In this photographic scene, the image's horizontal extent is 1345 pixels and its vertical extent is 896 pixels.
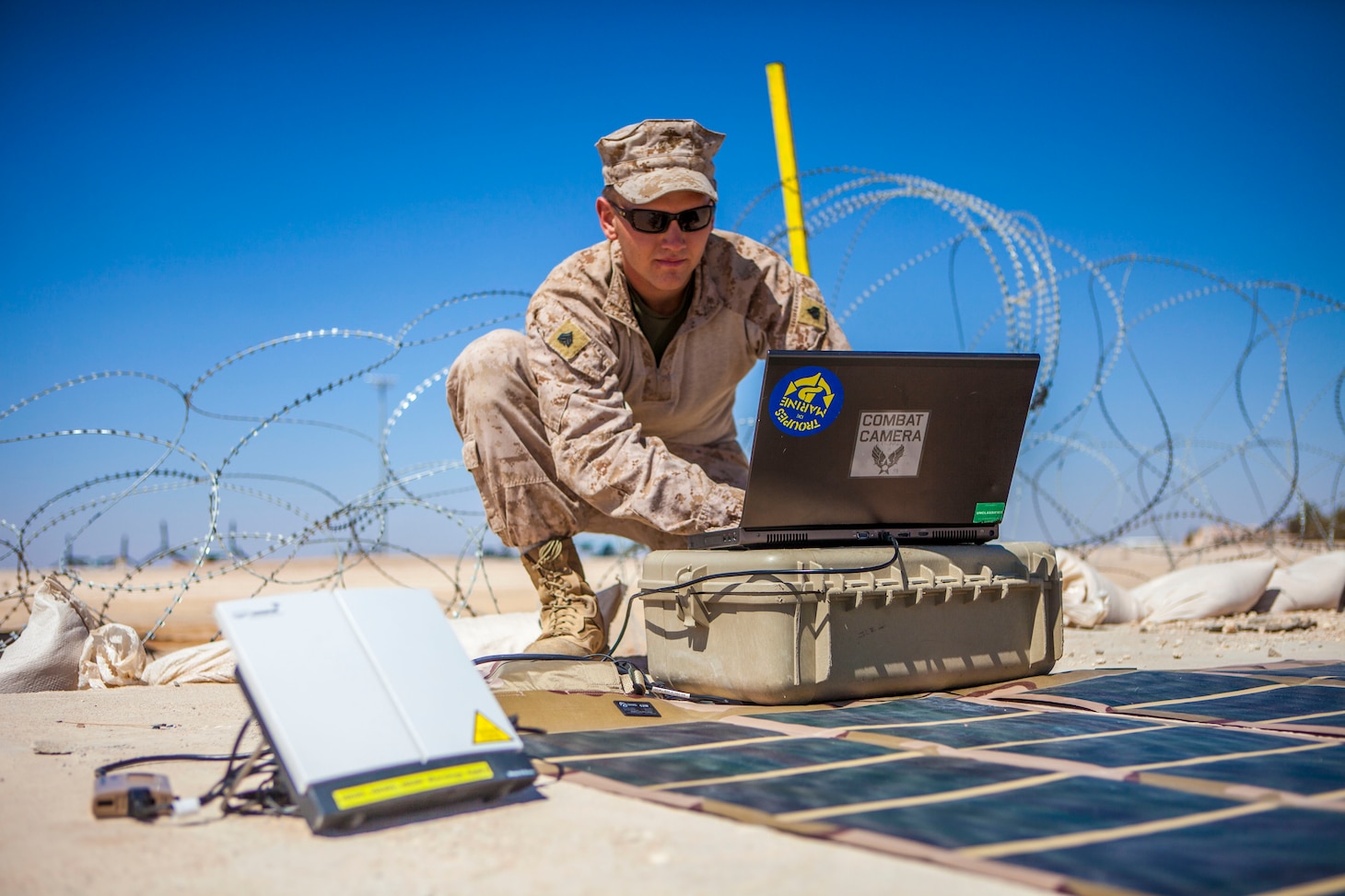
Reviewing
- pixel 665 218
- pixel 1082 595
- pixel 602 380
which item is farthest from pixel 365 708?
pixel 1082 595

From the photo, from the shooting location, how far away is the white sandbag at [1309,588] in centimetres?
599

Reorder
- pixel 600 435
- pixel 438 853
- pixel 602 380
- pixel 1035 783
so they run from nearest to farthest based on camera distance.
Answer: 1. pixel 438 853
2. pixel 1035 783
3. pixel 600 435
4. pixel 602 380

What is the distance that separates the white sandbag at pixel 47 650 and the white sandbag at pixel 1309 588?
5893 millimetres

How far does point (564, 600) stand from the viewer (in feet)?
11.9

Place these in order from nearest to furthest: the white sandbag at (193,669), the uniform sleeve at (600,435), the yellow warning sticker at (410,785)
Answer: the yellow warning sticker at (410,785)
the uniform sleeve at (600,435)
the white sandbag at (193,669)

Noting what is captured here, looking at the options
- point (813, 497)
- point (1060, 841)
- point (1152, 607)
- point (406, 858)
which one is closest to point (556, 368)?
point (813, 497)

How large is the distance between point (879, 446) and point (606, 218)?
1.52m

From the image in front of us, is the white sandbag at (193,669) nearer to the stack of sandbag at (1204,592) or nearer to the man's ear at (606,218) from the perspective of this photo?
the man's ear at (606,218)

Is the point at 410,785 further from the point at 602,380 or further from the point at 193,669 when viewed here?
the point at 193,669

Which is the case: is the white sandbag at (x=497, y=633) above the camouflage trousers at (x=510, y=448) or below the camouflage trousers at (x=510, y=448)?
below

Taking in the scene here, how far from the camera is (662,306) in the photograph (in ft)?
12.2

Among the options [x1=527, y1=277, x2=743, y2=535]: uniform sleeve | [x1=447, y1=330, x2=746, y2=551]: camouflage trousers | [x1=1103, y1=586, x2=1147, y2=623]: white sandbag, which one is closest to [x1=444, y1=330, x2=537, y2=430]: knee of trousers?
[x1=447, y1=330, x2=746, y2=551]: camouflage trousers

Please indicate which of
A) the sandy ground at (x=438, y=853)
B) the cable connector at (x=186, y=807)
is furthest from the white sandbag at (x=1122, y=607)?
the cable connector at (x=186, y=807)

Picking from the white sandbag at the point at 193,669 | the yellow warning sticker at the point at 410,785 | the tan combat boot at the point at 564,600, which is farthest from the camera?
the white sandbag at the point at 193,669
